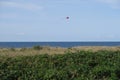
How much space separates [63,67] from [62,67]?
49mm

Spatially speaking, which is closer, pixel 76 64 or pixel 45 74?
pixel 45 74

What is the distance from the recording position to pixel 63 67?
19500 mm

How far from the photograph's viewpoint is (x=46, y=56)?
2088 centimetres

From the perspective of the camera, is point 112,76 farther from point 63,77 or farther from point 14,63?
point 14,63

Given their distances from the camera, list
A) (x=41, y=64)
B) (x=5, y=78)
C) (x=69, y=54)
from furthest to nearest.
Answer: (x=69, y=54)
(x=41, y=64)
(x=5, y=78)

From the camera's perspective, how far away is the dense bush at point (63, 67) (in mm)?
18203

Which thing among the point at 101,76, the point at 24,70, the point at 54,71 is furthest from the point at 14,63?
the point at 101,76

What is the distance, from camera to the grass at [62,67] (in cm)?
1820

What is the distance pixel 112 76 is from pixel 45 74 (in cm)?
292

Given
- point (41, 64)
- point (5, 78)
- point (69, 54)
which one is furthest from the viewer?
point (69, 54)

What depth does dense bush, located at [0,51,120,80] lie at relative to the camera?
1820 cm

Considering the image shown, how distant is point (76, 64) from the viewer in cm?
1972

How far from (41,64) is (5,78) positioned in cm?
233

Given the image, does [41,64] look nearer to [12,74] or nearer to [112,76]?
[12,74]
